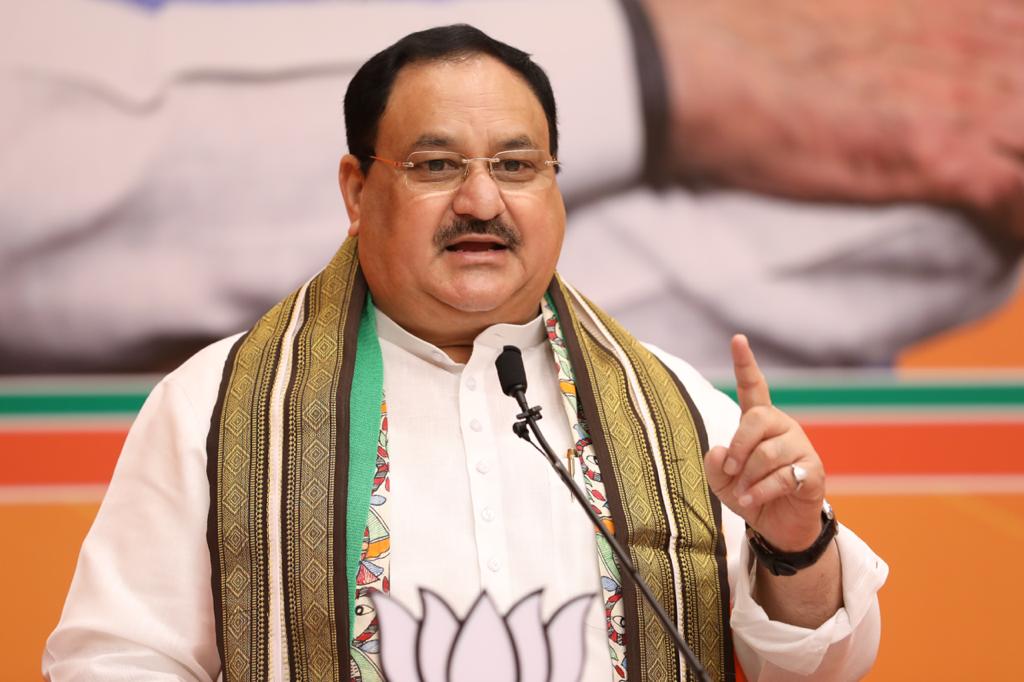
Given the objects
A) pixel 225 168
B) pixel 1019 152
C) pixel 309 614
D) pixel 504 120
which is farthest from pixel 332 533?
pixel 1019 152

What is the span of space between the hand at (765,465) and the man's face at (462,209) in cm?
50

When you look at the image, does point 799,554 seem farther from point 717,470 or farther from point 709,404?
point 709,404

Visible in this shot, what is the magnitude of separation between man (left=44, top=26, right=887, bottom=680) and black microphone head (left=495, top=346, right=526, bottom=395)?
0.31 metres

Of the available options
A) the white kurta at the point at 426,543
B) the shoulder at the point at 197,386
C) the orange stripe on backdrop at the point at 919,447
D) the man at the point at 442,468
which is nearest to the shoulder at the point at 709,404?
the man at the point at 442,468

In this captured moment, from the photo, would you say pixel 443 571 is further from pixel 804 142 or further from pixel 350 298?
pixel 804 142

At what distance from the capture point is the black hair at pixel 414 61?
2068mm

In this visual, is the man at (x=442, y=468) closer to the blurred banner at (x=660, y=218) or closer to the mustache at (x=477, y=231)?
the mustache at (x=477, y=231)

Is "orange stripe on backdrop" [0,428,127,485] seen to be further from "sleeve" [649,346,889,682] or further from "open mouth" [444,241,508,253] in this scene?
"sleeve" [649,346,889,682]

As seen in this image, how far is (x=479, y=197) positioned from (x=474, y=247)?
10 centimetres

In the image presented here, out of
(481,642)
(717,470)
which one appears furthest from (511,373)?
(481,642)

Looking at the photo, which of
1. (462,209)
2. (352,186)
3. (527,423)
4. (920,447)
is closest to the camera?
(527,423)

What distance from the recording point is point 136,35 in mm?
2803

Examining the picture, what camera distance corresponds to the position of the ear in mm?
2172

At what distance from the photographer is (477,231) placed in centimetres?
199
